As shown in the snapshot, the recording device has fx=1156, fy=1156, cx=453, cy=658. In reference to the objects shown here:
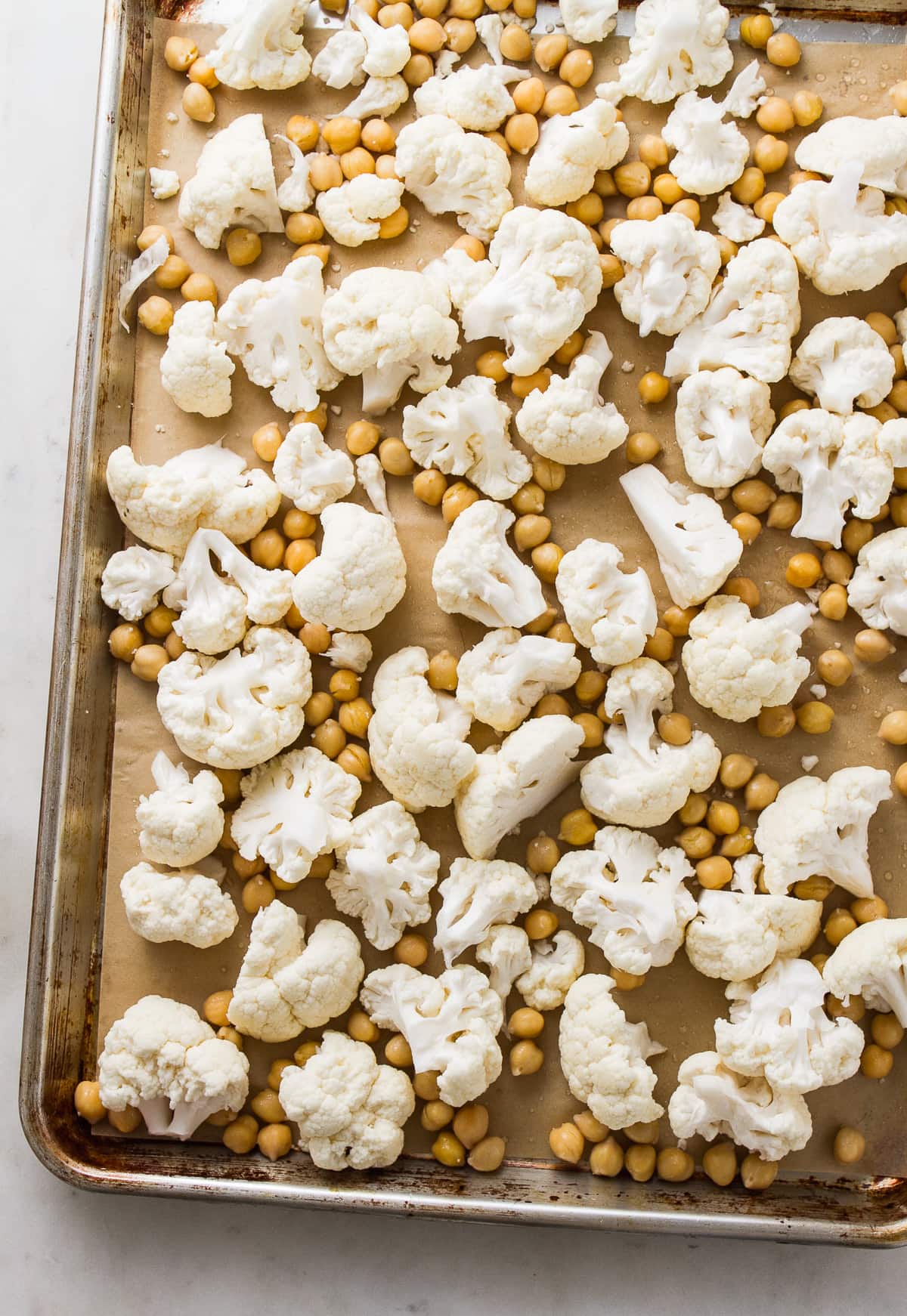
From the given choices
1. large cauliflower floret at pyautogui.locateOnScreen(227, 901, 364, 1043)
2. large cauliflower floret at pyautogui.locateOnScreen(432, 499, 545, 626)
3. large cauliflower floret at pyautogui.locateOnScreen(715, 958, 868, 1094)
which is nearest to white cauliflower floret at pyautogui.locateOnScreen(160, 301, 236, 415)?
large cauliflower floret at pyautogui.locateOnScreen(432, 499, 545, 626)

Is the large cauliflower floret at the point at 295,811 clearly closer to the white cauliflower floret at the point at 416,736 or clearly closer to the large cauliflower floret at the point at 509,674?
the white cauliflower floret at the point at 416,736

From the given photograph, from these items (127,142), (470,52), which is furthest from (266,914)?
(470,52)

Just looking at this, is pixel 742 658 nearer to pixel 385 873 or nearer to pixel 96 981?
pixel 385 873

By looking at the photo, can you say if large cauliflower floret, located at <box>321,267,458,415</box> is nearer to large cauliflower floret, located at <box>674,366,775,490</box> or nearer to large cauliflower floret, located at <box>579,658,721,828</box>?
large cauliflower floret, located at <box>674,366,775,490</box>

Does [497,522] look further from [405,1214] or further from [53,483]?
[405,1214]

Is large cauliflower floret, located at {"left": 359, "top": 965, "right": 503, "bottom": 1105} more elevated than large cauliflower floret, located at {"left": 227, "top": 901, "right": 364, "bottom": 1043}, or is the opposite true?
large cauliflower floret, located at {"left": 227, "top": 901, "right": 364, "bottom": 1043}

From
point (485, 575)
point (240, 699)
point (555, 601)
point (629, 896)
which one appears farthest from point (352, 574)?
point (629, 896)
